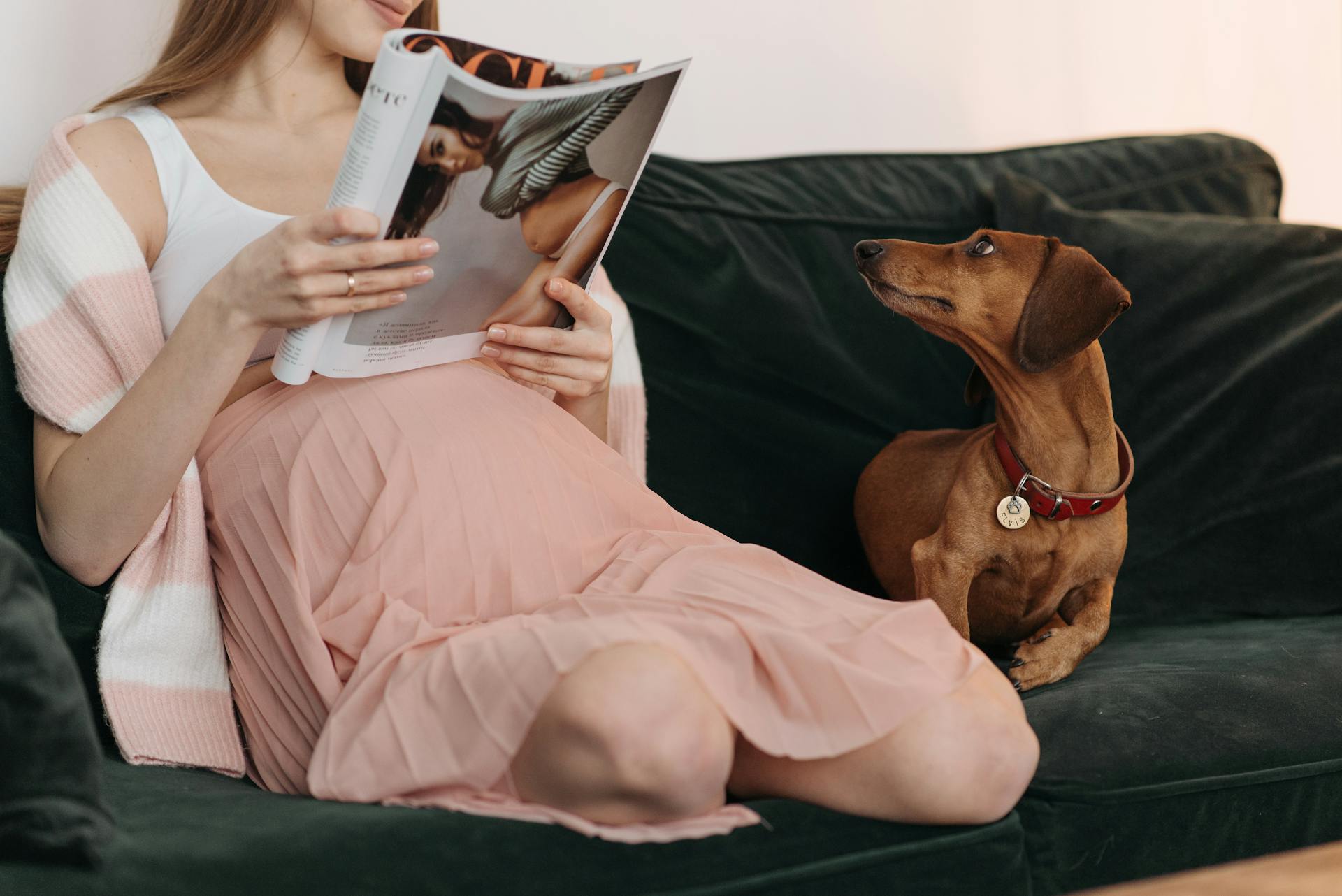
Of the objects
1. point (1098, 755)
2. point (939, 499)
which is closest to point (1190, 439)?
point (939, 499)

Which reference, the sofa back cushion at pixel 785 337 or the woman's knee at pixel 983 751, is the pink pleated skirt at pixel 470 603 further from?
the sofa back cushion at pixel 785 337

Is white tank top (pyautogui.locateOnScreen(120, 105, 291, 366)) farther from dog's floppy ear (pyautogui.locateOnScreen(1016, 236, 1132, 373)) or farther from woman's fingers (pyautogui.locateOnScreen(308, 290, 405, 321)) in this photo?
dog's floppy ear (pyautogui.locateOnScreen(1016, 236, 1132, 373))

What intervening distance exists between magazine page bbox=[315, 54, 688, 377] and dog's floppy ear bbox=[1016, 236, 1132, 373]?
1.86 ft

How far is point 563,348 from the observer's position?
113 centimetres

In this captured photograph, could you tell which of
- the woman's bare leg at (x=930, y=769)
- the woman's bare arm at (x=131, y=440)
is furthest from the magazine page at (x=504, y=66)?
the woman's bare leg at (x=930, y=769)

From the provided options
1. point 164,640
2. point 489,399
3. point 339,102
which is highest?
point 339,102

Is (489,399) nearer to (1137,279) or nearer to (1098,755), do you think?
(1098,755)

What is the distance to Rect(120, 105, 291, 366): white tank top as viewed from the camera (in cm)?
113

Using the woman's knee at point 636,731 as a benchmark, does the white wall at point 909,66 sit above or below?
above

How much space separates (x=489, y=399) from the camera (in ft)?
3.60

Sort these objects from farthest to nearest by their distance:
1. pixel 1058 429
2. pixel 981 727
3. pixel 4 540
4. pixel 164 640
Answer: pixel 1058 429 < pixel 164 640 < pixel 981 727 < pixel 4 540

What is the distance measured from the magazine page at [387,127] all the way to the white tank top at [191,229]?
0.31 m

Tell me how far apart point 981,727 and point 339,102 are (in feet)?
3.27

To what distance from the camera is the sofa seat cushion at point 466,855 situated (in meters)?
0.75
